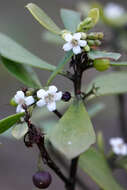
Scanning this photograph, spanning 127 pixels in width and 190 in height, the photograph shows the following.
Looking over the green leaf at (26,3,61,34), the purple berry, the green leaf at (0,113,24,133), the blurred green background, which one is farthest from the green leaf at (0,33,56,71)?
the blurred green background

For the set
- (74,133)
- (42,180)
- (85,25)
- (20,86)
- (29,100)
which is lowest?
(42,180)

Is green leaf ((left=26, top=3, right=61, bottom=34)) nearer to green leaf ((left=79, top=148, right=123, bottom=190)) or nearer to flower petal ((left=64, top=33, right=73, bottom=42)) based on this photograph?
flower petal ((left=64, top=33, right=73, bottom=42))

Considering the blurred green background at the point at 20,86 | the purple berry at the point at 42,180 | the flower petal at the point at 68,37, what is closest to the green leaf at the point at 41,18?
the flower petal at the point at 68,37

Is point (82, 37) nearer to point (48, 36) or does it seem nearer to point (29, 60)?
point (29, 60)

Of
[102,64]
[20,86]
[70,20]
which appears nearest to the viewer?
[102,64]

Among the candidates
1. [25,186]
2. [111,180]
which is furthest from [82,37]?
[25,186]

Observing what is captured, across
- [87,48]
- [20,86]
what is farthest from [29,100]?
[20,86]

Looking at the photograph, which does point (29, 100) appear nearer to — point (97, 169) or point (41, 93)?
point (41, 93)
